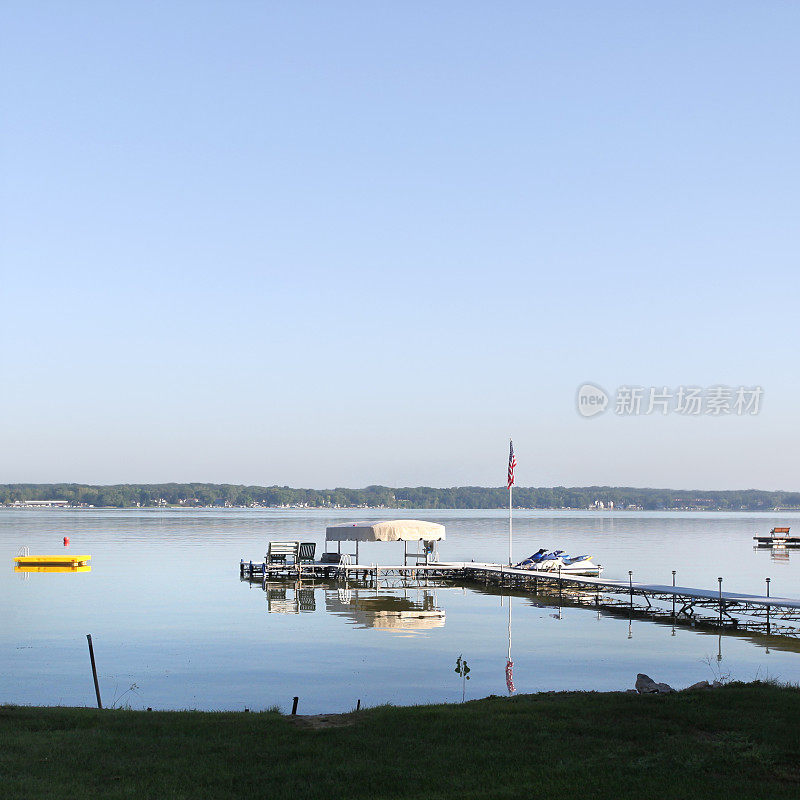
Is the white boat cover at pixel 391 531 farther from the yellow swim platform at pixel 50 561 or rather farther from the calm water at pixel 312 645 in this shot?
the yellow swim platform at pixel 50 561

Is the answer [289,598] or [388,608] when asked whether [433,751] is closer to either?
[388,608]

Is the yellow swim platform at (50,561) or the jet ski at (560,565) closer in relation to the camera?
the jet ski at (560,565)

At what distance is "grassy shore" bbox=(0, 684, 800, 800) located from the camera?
9227mm

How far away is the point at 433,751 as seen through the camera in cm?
1073

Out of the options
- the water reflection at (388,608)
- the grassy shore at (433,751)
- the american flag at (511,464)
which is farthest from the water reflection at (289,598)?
the grassy shore at (433,751)

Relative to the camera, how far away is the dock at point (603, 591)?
3080 centimetres

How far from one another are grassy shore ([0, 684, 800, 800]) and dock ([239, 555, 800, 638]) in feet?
60.2

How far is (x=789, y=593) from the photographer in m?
40.5

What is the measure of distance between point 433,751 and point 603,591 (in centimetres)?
3006

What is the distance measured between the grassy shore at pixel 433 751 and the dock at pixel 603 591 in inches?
722

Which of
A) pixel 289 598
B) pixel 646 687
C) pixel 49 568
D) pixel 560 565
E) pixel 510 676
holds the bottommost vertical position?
pixel 49 568

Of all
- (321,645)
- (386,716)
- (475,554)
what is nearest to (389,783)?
(386,716)

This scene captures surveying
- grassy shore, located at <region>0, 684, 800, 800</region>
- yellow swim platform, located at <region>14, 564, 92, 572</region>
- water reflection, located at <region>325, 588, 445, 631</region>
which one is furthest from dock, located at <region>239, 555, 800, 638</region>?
grassy shore, located at <region>0, 684, 800, 800</region>

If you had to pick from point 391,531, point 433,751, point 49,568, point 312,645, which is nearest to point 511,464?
point 391,531
